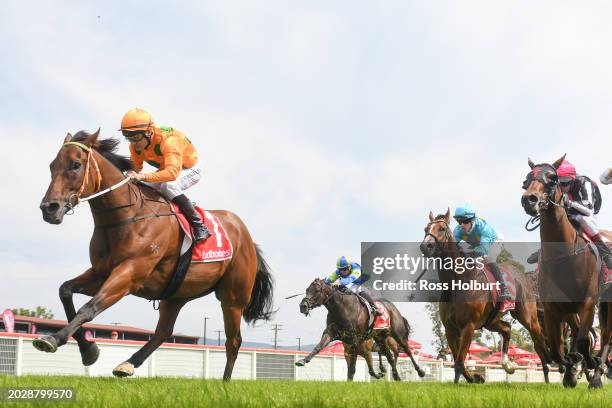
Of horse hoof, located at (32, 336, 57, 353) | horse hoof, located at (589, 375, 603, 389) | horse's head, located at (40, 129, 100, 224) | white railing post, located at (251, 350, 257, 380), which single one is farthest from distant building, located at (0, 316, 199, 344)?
horse hoof, located at (32, 336, 57, 353)

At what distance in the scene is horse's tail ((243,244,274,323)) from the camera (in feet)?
31.6

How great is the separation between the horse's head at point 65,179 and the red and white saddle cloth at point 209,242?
4.13ft

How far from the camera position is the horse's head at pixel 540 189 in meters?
7.98

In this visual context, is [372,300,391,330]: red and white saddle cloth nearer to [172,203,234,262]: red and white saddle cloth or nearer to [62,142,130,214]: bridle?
[172,203,234,262]: red and white saddle cloth

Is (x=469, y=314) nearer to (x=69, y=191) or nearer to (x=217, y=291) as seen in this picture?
(x=217, y=291)

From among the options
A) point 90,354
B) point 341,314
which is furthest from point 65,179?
point 341,314

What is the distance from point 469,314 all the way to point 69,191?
19.6ft

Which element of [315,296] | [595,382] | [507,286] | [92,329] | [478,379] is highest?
[507,286]

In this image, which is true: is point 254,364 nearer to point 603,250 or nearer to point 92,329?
point 603,250

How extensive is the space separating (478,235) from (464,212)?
43 centimetres

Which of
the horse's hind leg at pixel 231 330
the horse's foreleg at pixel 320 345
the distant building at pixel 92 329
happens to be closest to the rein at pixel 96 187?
the horse's hind leg at pixel 231 330

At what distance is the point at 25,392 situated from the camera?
15.5 ft

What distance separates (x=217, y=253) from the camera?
8.14 m

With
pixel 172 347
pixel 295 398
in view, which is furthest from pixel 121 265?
pixel 172 347
